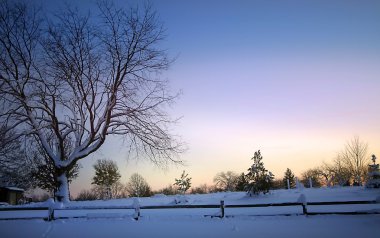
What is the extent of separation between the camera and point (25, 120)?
1939cm

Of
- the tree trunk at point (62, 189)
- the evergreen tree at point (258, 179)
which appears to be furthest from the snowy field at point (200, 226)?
the evergreen tree at point (258, 179)

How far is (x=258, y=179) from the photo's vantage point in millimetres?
24344

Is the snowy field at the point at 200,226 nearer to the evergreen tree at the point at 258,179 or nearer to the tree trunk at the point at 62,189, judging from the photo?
the tree trunk at the point at 62,189

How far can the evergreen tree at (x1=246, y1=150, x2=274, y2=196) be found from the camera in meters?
24.2

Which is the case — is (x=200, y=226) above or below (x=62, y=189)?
below

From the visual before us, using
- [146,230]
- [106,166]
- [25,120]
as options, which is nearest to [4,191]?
[106,166]

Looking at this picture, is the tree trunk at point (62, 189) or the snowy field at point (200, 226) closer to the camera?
the snowy field at point (200, 226)

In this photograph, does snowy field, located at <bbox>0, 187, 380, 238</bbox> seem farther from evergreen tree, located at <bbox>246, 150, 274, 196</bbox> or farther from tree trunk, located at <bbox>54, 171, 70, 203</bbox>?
evergreen tree, located at <bbox>246, 150, 274, 196</bbox>

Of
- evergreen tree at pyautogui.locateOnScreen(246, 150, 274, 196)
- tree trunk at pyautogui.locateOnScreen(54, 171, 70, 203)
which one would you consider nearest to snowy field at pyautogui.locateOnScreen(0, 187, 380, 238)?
tree trunk at pyautogui.locateOnScreen(54, 171, 70, 203)

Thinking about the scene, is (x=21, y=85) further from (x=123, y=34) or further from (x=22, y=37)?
(x=123, y=34)

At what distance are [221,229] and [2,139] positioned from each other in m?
14.0

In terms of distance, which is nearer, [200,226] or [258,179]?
[200,226]

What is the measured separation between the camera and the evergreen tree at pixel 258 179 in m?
24.2

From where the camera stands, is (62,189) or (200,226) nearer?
(200,226)
